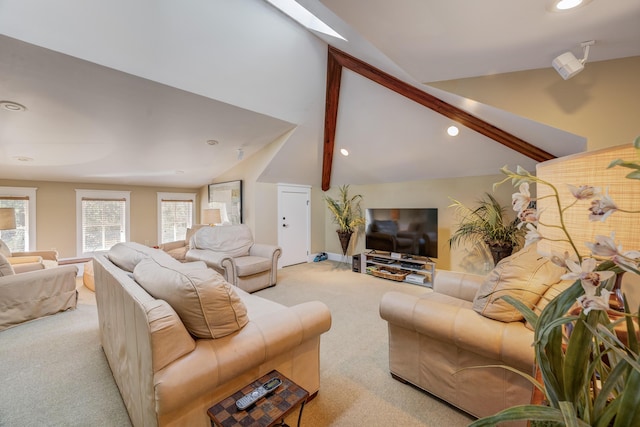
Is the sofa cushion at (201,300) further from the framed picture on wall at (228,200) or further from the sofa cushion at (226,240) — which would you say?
the framed picture on wall at (228,200)

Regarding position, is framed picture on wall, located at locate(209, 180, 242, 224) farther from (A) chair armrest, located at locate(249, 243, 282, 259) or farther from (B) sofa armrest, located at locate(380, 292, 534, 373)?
(B) sofa armrest, located at locate(380, 292, 534, 373)

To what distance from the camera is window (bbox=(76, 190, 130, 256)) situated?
545cm

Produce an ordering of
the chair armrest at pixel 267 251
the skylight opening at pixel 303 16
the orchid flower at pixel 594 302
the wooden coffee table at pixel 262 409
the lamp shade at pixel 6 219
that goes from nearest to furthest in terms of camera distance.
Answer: the orchid flower at pixel 594 302, the wooden coffee table at pixel 262 409, the skylight opening at pixel 303 16, the lamp shade at pixel 6 219, the chair armrest at pixel 267 251

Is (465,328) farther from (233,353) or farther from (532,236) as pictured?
(233,353)

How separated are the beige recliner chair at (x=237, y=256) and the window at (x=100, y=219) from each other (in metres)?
2.60

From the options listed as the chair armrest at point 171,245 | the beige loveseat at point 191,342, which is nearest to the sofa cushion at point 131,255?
the beige loveseat at point 191,342

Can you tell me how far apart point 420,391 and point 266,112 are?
11.7ft

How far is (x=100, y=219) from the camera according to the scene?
5699 millimetres

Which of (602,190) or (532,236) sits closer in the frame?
(532,236)

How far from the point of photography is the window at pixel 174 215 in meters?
6.54

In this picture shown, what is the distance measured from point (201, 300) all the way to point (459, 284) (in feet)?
7.05

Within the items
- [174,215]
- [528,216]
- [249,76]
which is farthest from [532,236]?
[174,215]

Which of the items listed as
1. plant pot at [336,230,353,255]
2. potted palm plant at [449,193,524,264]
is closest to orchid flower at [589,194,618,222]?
potted palm plant at [449,193,524,264]

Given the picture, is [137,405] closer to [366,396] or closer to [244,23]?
[366,396]
